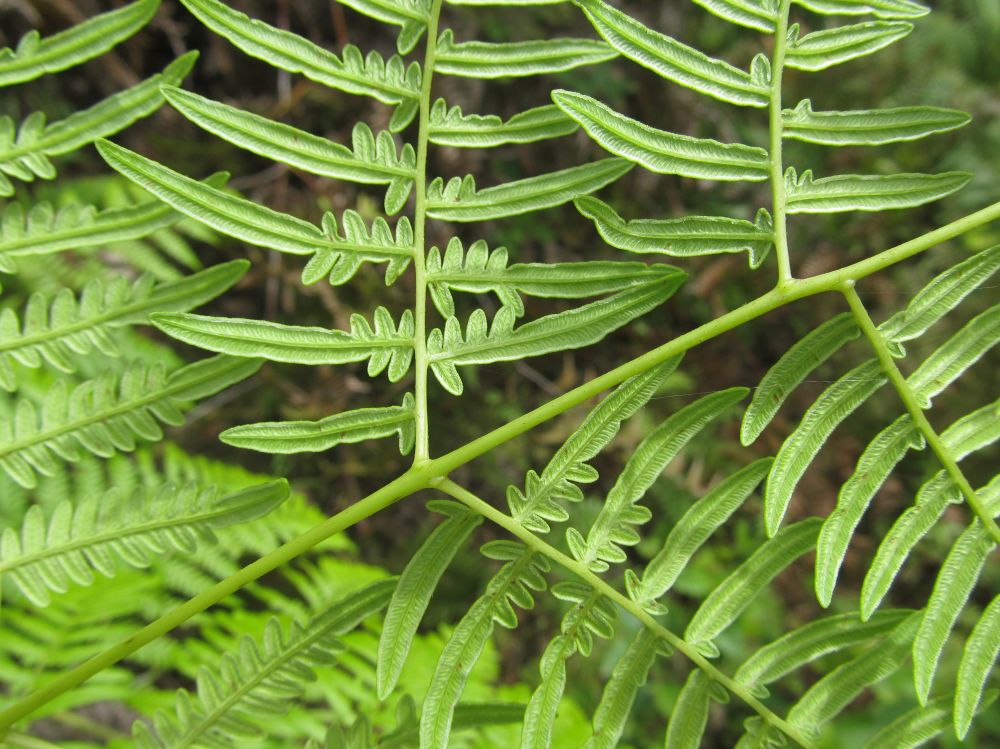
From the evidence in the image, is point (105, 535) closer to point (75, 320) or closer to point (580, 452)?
point (75, 320)

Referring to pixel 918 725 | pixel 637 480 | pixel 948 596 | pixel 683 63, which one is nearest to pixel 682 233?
pixel 683 63

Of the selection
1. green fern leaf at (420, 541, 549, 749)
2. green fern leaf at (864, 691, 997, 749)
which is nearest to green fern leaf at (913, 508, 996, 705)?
green fern leaf at (864, 691, 997, 749)

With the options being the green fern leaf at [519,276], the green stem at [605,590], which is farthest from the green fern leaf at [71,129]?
the green stem at [605,590]

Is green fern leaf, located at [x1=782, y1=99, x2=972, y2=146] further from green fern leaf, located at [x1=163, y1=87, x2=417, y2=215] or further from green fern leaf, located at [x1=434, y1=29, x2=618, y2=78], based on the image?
green fern leaf, located at [x1=163, y1=87, x2=417, y2=215]

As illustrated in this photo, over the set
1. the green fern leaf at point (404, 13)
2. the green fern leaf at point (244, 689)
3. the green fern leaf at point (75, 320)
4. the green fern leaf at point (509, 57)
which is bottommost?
the green fern leaf at point (244, 689)

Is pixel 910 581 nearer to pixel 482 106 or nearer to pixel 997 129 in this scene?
pixel 997 129

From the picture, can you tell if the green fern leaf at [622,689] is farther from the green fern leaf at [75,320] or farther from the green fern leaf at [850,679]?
the green fern leaf at [75,320]

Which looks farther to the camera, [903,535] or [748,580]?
[748,580]
